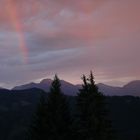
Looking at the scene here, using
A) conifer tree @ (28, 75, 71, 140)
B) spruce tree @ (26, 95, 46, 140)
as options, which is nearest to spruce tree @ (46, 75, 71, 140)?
conifer tree @ (28, 75, 71, 140)

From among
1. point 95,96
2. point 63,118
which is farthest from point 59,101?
point 95,96

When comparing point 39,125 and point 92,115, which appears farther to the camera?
point 39,125

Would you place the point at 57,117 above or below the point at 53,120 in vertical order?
above

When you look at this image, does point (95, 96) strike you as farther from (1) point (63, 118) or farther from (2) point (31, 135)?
(2) point (31, 135)

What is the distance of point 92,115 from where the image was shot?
34844 mm

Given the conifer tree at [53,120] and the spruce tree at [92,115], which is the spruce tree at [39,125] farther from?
the spruce tree at [92,115]

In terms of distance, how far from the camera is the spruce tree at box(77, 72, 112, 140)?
35000 millimetres

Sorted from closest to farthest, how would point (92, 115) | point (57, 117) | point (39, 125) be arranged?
point (92, 115) < point (57, 117) < point (39, 125)

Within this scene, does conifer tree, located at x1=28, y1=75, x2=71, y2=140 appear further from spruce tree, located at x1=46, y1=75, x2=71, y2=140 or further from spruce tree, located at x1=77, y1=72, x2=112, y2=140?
spruce tree, located at x1=77, y1=72, x2=112, y2=140

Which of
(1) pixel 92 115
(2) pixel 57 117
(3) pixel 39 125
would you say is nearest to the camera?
(1) pixel 92 115

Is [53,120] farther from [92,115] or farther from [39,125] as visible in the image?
[92,115]

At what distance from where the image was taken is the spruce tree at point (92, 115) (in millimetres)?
35000

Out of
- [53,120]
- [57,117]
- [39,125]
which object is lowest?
[39,125]

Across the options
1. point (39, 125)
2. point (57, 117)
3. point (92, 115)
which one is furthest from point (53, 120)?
point (92, 115)
